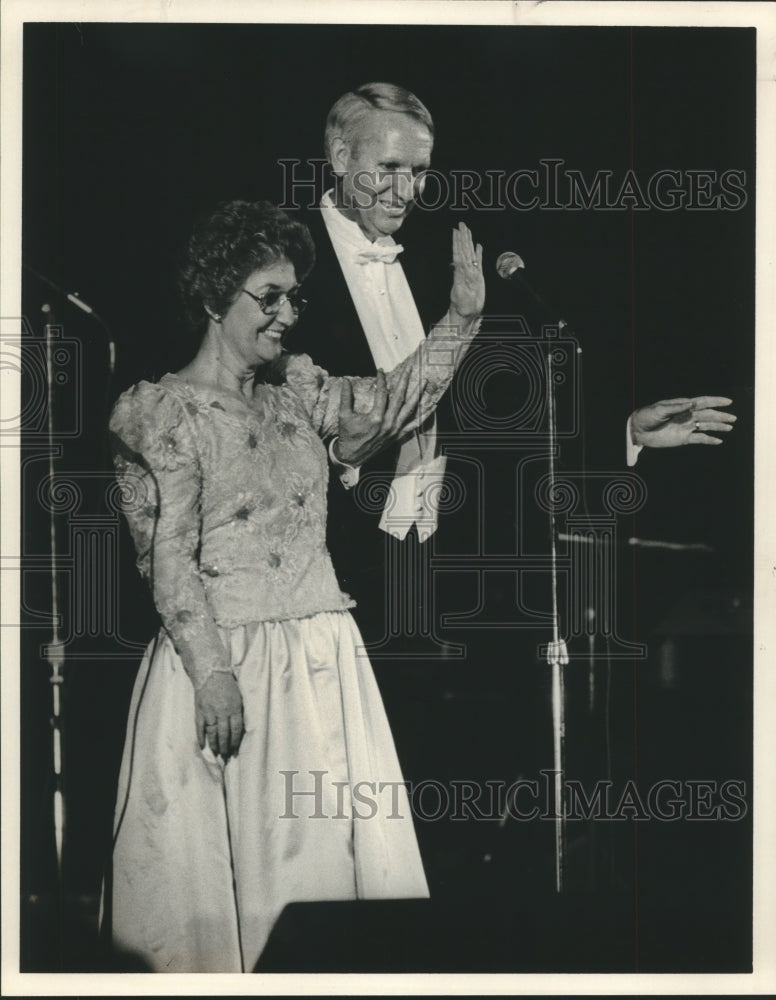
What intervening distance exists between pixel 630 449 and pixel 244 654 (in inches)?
43.8

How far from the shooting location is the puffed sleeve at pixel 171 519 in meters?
2.69

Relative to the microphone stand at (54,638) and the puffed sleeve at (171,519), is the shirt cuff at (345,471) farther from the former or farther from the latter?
the microphone stand at (54,638)

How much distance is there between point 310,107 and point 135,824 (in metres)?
1.85

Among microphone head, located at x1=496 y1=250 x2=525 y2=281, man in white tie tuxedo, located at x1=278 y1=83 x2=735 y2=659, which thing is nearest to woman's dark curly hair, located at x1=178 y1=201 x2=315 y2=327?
man in white tie tuxedo, located at x1=278 y1=83 x2=735 y2=659

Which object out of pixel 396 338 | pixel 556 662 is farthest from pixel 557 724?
pixel 396 338

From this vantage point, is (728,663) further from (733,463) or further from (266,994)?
(266,994)

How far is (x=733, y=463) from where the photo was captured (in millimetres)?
2920

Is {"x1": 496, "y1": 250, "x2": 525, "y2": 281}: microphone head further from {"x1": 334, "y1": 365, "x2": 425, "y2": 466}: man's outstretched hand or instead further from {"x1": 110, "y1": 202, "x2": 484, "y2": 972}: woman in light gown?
{"x1": 334, "y1": 365, "x2": 425, "y2": 466}: man's outstretched hand

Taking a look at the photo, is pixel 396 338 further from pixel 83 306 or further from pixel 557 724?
pixel 557 724

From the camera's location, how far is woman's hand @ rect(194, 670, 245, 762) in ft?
8.89

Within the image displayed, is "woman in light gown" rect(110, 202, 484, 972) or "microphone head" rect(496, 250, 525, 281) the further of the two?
"microphone head" rect(496, 250, 525, 281)

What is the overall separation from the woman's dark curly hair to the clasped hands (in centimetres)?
37

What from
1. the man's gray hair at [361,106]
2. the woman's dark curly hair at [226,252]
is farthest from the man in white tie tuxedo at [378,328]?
the woman's dark curly hair at [226,252]

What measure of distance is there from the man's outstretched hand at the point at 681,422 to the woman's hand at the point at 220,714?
121 centimetres
